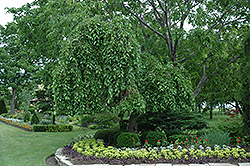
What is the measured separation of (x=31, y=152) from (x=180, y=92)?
15.6 ft

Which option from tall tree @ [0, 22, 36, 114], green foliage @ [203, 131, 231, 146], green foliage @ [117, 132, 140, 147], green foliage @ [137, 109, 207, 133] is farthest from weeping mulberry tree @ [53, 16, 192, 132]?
tall tree @ [0, 22, 36, 114]

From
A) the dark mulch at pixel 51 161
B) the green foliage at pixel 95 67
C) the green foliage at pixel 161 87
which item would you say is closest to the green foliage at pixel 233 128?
the green foliage at pixel 161 87

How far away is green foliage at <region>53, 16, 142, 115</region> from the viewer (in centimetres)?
494

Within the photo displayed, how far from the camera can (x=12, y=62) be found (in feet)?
53.4

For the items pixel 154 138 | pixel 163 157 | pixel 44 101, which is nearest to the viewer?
pixel 163 157

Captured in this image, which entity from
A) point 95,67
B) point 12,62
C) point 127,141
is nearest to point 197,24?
point 95,67

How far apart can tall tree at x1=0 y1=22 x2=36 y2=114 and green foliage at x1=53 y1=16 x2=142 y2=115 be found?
39.1 feet

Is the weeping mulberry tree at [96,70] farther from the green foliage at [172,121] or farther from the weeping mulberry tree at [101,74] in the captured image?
the green foliage at [172,121]

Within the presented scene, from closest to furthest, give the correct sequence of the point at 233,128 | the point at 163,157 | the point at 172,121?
the point at 163,157, the point at 233,128, the point at 172,121

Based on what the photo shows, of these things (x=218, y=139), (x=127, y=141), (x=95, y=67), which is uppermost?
(x=95, y=67)

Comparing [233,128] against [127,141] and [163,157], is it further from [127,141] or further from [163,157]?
[127,141]

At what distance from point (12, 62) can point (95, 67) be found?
557 inches

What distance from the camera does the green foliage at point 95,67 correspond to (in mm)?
4941

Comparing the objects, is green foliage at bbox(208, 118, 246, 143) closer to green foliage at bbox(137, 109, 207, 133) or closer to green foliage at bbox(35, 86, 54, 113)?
green foliage at bbox(137, 109, 207, 133)
